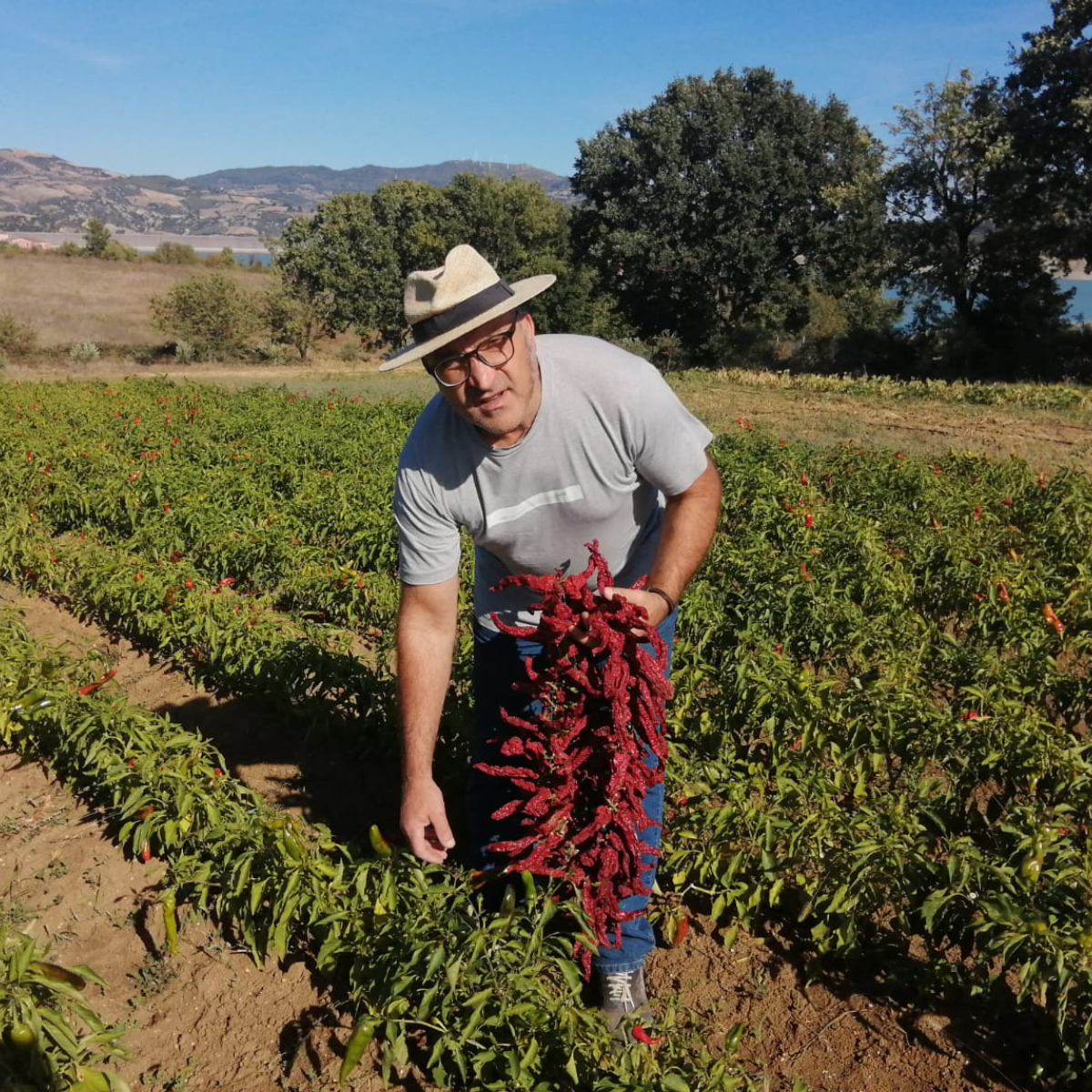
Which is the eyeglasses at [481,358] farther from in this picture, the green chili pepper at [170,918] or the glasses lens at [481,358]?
the green chili pepper at [170,918]

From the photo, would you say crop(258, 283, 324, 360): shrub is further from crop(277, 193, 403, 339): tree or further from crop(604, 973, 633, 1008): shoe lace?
crop(604, 973, 633, 1008): shoe lace

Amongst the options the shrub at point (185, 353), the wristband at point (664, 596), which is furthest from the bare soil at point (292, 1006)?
the shrub at point (185, 353)

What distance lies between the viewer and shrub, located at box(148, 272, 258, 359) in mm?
32719

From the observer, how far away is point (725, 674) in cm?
405

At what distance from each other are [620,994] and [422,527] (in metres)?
1.47

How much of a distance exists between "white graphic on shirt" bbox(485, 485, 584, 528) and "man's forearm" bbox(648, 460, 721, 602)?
251 mm

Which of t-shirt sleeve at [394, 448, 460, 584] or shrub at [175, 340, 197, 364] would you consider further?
shrub at [175, 340, 197, 364]

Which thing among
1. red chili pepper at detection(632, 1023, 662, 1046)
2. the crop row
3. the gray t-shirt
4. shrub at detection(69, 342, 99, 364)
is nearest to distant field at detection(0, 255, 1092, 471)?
shrub at detection(69, 342, 99, 364)

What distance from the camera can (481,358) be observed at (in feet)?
7.59

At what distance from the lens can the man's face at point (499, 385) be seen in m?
2.32

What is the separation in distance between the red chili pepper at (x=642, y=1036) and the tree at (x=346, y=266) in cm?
3767

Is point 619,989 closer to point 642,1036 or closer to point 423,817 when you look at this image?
point 642,1036

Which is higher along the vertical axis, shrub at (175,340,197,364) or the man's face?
the man's face

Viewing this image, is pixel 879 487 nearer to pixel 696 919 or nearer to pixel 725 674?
pixel 725 674
